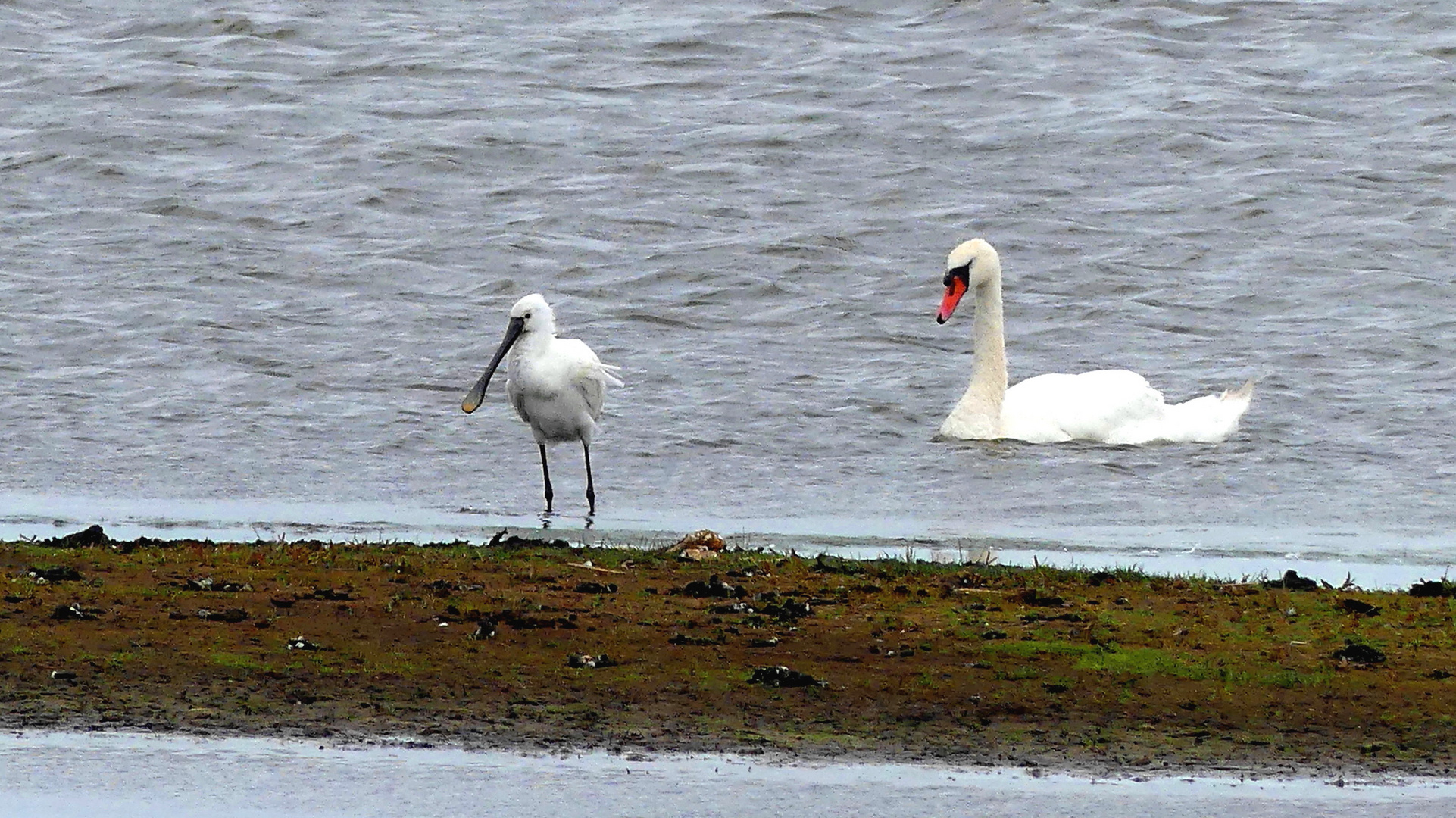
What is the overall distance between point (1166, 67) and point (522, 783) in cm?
2159

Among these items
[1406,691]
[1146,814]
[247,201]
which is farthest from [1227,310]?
[1146,814]

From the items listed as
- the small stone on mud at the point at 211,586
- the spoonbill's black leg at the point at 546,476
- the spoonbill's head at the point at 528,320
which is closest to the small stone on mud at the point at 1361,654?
the small stone on mud at the point at 211,586

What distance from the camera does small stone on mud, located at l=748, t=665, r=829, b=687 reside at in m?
7.25

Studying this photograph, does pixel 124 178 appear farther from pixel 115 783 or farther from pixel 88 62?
pixel 115 783

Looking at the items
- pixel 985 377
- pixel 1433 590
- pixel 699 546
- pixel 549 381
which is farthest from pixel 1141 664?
pixel 985 377

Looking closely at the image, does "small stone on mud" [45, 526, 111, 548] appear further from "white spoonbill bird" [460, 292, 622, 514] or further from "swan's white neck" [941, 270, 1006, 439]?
"swan's white neck" [941, 270, 1006, 439]

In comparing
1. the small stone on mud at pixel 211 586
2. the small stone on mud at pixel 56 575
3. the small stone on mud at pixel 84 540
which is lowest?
the small stone on mud at pixel 84 540

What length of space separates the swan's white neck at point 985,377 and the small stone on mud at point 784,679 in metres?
8.26

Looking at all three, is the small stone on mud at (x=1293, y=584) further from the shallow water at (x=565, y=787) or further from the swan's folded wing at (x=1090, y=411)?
the swan's folded wing at (x=1090, y=411)

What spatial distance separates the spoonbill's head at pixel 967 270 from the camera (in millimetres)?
17625

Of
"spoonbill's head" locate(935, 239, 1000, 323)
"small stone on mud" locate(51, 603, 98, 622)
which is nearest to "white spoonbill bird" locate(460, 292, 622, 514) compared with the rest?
"spoonbill's head" locate(935, 239, 1000, 323)

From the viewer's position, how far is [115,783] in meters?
6.17

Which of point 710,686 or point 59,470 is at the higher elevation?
point 710,686

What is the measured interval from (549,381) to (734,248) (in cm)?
816
